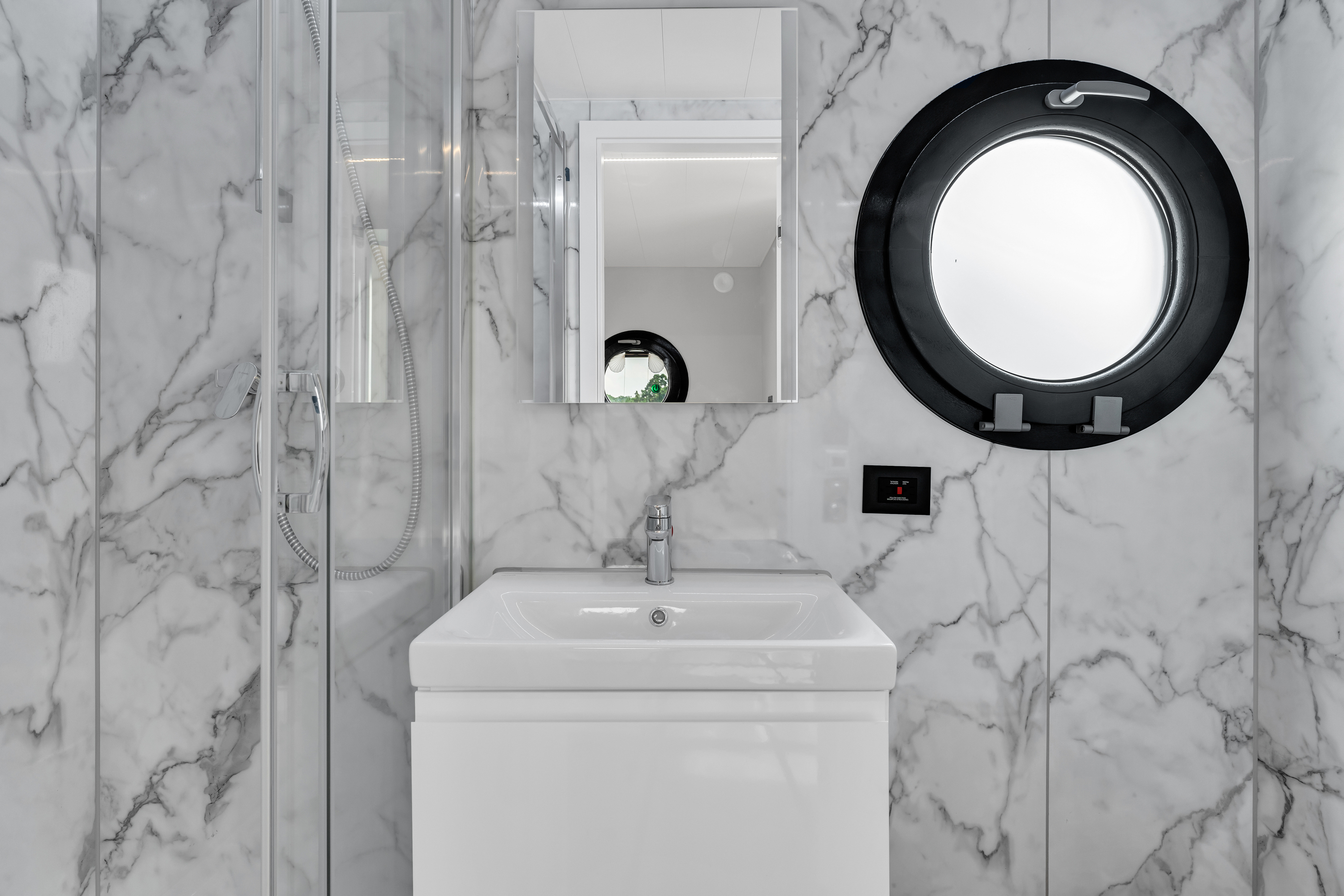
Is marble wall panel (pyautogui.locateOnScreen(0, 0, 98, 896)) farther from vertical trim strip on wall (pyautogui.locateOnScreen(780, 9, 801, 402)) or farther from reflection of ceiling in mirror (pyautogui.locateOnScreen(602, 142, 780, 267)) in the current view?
vertical trim strip on wall (pyautogui.locateOnScreen(780, 9, 801, 402))

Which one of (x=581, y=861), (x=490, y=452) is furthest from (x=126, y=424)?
(x=581, y=861)

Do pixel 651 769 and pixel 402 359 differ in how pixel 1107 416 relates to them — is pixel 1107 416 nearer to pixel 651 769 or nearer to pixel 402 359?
pixel 651 769

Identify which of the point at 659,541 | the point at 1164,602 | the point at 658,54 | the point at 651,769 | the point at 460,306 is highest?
the point at 658,54

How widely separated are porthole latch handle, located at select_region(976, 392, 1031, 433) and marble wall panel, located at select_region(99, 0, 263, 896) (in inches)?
45.2

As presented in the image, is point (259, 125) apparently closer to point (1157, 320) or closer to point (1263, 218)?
point (1157, 320)

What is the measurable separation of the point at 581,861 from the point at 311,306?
0.74 m

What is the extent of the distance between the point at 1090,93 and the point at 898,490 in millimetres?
760

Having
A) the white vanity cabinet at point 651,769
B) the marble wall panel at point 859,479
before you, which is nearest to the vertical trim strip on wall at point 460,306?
the marble wall panel at point 859,479

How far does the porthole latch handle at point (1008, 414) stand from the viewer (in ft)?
4.10

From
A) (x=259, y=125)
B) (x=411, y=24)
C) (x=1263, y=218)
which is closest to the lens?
(x=259, y=125)

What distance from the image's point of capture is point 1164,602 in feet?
4.20

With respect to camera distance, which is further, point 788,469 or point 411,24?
point 788,469

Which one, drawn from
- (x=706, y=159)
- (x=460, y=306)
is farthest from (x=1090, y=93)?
(x=460, y=306)

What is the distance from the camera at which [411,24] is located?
104 centimetres
